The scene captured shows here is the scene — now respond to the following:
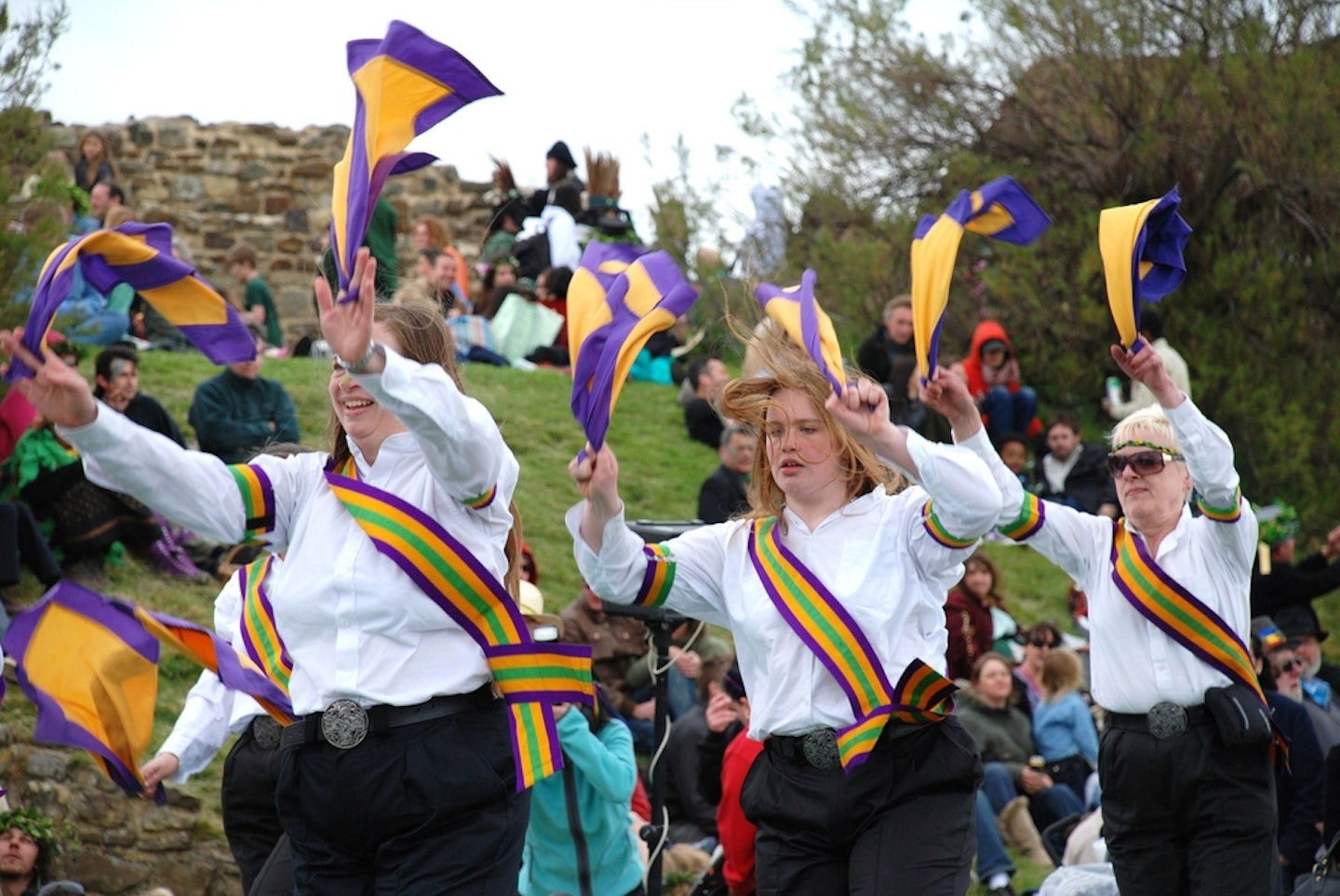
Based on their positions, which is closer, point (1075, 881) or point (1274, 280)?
point (1075, 881)

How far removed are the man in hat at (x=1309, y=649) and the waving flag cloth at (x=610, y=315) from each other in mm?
5813

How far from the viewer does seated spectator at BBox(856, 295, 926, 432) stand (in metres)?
12.1

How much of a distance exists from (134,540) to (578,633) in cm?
277

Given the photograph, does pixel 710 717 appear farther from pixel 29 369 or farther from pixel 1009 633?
pixel 29 369

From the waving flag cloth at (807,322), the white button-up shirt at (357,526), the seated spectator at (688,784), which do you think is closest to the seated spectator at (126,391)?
the seated spectator at (688,784)

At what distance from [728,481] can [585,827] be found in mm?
4389

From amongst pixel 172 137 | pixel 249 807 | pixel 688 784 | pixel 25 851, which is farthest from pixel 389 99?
pixel 172 137

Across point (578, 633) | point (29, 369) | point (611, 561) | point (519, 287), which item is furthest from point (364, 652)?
point (519, 287)

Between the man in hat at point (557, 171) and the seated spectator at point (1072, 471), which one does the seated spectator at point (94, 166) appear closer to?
the man in hat at point (557, 171)

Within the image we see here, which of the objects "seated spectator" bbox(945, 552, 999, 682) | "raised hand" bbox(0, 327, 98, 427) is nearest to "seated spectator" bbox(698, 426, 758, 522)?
"seated spectator" bbox(945, 552, 999, 682)

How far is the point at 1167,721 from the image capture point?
18.4 ft

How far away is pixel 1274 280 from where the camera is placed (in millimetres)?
15836

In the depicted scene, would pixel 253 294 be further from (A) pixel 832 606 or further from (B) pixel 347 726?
(B) pixel 347 726

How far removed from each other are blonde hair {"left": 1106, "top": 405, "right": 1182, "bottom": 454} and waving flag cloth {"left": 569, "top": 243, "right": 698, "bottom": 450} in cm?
209
